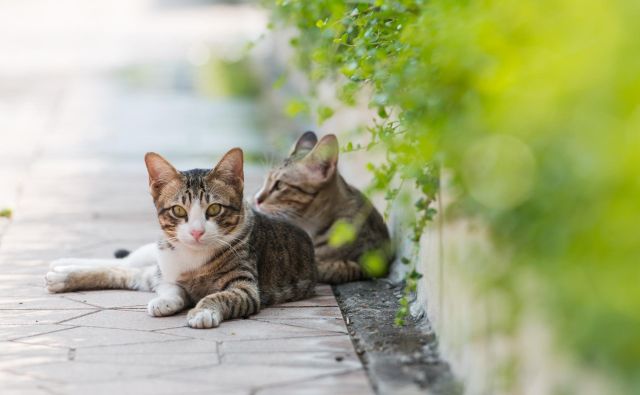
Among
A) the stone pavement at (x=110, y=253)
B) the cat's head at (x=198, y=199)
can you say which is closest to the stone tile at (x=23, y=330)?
the stone pavement at (x=110, y=253)

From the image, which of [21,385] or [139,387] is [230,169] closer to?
[139,387]

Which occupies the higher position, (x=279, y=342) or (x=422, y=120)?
(x=422, y=120)

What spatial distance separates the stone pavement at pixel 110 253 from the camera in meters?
4.34

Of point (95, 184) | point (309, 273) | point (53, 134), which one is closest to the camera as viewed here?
point (309, 273)

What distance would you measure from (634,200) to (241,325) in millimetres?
2818

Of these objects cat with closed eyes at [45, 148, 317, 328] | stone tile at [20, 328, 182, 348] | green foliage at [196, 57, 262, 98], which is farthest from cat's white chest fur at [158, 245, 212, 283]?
green foliage at [196, 57, 262, 98]

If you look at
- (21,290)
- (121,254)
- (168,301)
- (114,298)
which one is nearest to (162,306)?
(168,301)

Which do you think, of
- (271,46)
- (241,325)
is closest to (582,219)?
(241,325)

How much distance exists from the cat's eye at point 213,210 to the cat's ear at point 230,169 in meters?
0.17

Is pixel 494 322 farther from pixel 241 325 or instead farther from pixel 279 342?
pixel 241 325

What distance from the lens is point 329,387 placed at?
4.20 metres

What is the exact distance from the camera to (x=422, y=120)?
159 inches

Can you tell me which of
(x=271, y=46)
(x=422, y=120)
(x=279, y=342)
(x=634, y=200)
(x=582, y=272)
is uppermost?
(x=271, y=46)

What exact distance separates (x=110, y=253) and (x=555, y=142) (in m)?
4.16
